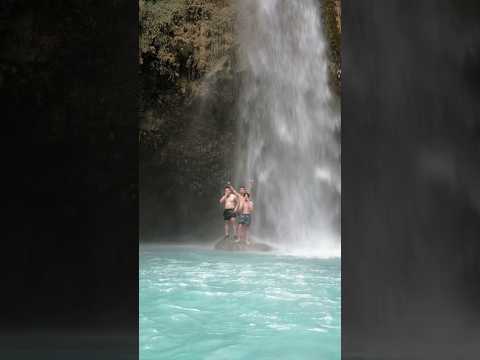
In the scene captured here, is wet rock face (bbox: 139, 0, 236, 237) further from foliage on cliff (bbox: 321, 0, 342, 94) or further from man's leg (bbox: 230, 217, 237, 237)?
foliage on cliff (bbox: 321, 0, 342, 94)

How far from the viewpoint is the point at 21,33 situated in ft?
11.9

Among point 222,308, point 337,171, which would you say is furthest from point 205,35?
point 222,308

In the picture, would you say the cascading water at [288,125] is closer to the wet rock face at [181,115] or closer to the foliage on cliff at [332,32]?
the foliage on cliff at [332,32]

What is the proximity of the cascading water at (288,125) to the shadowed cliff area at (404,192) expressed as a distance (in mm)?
14074

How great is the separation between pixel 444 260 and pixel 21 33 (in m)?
2.96

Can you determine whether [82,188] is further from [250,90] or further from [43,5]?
[250,90]

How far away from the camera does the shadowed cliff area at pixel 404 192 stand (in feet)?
11.6

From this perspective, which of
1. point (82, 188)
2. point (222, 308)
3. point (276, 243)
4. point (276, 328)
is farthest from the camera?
point (276, 243)

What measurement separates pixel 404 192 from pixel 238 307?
6996 mm

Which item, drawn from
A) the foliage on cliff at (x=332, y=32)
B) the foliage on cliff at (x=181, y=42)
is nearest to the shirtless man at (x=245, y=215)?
the foliage on cliff at (x=181, y=42)

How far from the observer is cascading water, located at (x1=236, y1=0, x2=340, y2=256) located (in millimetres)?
17859

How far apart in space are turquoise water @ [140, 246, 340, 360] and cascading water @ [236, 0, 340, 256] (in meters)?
3.19

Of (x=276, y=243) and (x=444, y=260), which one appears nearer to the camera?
(x=444, y=260)

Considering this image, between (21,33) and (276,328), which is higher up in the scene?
(21,33)
